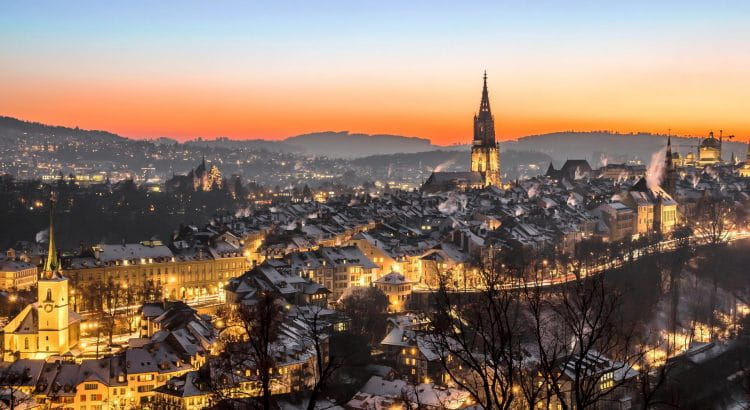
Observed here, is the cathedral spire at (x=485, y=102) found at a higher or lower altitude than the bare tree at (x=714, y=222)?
higher

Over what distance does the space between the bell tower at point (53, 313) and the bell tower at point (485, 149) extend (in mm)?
61376

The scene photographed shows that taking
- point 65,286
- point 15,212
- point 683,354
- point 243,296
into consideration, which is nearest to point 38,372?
point 65,286

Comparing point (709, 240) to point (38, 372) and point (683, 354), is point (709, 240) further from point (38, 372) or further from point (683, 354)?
point (38, 372)

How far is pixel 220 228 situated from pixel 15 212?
2381cm

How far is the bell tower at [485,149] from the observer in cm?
9150

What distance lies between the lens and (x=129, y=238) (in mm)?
68750

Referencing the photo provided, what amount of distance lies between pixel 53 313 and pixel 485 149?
64.5m

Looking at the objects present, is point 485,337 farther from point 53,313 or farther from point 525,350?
point 53,313

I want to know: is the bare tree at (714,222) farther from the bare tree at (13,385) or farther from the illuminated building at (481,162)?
the bare tree at (13,385)

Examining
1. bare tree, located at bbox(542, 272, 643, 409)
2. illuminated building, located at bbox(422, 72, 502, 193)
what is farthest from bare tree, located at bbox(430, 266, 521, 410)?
illuminated building, located at bbox(422, 72, 502, 193)

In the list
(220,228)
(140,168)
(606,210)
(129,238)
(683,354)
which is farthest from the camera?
(140,168)

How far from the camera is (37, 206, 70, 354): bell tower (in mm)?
32406

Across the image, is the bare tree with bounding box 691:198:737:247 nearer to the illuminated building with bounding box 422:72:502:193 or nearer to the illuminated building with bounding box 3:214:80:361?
the illuminated building with bounding box 422:72:502:193

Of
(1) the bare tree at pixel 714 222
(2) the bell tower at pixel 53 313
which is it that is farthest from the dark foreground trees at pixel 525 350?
(1) the bare tree at pixel 714 222
